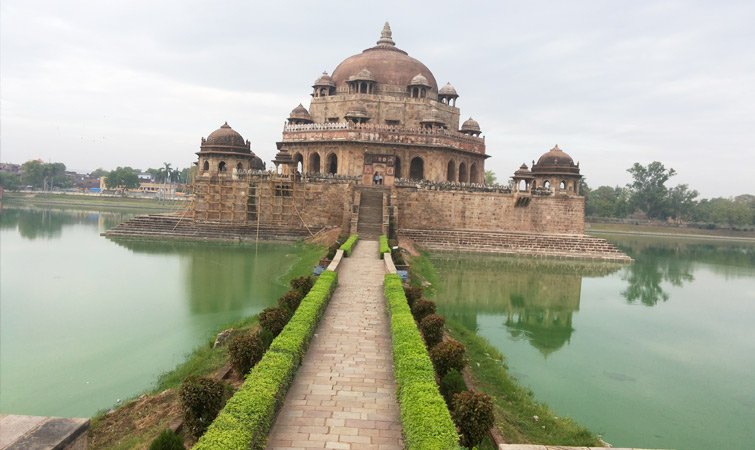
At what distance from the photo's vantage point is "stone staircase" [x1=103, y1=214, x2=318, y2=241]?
1019 inches

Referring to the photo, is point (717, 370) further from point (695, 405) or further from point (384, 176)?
point (384, 176)

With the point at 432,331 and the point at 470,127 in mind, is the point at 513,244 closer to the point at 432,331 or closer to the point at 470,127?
the point at 470,127

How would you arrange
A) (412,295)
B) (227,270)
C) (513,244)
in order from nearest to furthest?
(412,295), (227,270), (513,244)

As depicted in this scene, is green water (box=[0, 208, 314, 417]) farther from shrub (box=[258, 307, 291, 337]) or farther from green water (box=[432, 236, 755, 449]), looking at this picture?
green water (box=[432, 236, 755, 449])

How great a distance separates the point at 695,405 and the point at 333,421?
650cm

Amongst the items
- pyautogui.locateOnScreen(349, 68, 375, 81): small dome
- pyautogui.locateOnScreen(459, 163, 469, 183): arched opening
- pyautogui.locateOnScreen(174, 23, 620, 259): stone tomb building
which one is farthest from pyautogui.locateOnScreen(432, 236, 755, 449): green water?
pyautogui.locateOnScreen(349, 68, 375, 81): small dome

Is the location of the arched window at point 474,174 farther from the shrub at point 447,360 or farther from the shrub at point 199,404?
the shrub at point 199,404

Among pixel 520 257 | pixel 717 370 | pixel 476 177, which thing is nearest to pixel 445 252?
pixel 520 257

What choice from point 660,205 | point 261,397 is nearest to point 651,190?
point 660,205

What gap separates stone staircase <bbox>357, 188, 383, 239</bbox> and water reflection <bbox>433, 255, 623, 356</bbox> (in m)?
2.97

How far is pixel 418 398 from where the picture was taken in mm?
5320

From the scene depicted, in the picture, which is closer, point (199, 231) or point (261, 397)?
A: point (261, 397)

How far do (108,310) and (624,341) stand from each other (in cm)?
1220

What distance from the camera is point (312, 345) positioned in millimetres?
8008
